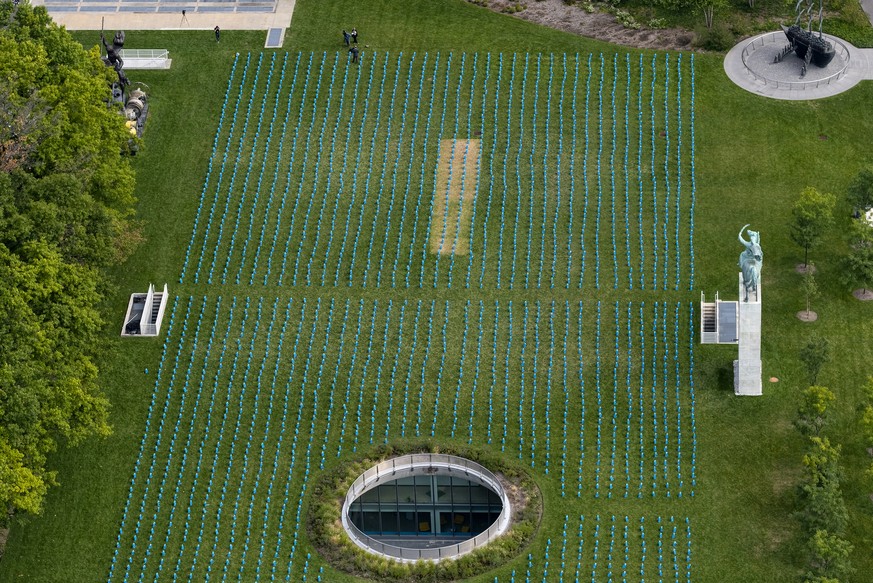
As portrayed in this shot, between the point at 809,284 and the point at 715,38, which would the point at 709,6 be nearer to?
the point at 715,38

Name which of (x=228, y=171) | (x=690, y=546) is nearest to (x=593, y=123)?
(x=228, y=171)

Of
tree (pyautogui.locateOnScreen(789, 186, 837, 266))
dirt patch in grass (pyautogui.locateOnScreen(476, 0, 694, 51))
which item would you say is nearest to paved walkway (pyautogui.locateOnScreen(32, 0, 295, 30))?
dirt patch in grass (pyautogui.locateOnScreen(476, 0, 694, 51))

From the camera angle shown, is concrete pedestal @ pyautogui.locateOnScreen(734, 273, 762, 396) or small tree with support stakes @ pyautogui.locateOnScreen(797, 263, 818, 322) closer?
concrete pedestal @ pyautogui.locateOnScreen(734, 273, 762, 396)

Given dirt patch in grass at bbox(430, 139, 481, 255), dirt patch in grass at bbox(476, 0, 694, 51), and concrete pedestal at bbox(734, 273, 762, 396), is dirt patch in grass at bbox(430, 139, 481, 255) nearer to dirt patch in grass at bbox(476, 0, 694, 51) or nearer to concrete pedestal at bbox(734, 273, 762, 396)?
dirt patch in grass at bbox(476, 0, 694, 51)

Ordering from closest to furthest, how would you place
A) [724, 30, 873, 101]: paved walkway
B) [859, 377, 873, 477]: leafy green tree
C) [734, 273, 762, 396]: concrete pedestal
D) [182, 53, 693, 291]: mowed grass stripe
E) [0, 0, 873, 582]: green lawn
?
[859, 377, 873, 477]: leafy green tree → [0, 0, 873, 582]: green lawn → [734, 273, 762, 396]: concrete pedestal → [182, 53, 693, 291]: mowed grass stripe → [724, 30, 873, 101]: paved walkway

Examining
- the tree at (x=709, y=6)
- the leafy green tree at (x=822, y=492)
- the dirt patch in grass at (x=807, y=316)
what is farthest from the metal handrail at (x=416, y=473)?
the tree at (x=709, y=6)
